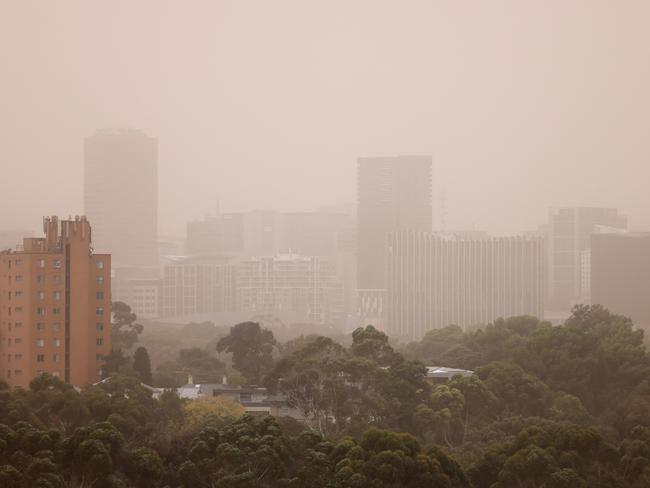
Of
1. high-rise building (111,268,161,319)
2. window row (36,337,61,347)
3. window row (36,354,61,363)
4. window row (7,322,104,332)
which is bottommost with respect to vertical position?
high-rise building (111,268,161,319)

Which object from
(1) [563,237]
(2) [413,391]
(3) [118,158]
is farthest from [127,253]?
(2) [413,391]

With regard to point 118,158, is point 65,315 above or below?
below

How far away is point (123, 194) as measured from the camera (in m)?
189

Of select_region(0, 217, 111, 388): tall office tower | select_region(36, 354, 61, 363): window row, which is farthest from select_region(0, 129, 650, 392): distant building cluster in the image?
select_region(36, 354, 61, 363): window row

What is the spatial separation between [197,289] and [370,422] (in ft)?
371

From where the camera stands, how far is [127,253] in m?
185

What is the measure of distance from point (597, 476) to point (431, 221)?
154996 mm

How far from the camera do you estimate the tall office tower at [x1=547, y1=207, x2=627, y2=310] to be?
15800cm

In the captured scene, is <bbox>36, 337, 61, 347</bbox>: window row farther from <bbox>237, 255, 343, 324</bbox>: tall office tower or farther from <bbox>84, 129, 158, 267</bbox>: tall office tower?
<bbox>84, 129, 158, 267</bbox>: tall office tower

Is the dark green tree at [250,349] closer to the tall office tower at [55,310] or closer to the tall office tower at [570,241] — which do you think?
the tall office tower at [55,310]

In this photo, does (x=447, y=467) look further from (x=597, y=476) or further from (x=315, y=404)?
(x=315, y=404)

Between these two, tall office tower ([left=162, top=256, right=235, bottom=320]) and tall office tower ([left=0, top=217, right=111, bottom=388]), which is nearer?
tall office tower ([left=0, top=217, right=111, bottom=388])

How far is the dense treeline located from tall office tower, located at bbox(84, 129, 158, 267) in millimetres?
128528

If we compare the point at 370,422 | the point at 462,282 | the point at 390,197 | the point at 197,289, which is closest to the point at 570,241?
the point at 462,282
